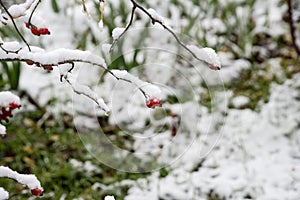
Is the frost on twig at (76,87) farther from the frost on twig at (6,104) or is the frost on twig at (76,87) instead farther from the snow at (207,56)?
the snow at (207,56)

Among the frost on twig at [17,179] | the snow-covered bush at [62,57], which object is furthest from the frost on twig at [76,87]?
the frost on twig at [17,179]

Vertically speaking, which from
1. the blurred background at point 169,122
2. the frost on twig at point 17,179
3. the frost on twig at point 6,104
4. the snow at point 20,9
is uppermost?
the blurred background at point 169,122

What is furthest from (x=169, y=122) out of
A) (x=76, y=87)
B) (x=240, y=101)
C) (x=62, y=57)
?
(x=62, y=57)

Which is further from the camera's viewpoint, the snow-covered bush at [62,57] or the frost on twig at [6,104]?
the frost on twig at [6,104]

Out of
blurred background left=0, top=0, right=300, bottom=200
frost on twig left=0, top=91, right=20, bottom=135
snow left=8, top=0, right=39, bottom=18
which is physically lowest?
frost on twig left=0, top=91, right=20, bottom=135

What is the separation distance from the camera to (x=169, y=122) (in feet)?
9.69

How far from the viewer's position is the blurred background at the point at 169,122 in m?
2.46

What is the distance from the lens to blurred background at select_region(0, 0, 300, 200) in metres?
2.46

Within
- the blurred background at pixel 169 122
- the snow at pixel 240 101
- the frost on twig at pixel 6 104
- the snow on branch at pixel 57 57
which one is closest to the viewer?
the snow on branch at pixel 57 57

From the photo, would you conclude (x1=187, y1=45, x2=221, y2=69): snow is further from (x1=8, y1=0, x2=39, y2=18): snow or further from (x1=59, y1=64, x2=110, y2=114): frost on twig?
(x1=8, y1=0, x2=39, y2=18): snow

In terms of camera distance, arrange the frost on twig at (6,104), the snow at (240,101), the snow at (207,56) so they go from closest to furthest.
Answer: the snow at (207,56) < the frost on twig at (6,104) < the snow at (240,101)

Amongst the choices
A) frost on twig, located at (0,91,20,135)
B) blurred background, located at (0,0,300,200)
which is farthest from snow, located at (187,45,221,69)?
blurred background, located at (0,0,300,200)

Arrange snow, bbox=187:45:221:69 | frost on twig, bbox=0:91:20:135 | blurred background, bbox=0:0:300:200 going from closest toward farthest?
snow, bbox=187:45:221:69 → frost on twig, bbox=0:91:20:135 → blurred background, bbox=0:0:300:200

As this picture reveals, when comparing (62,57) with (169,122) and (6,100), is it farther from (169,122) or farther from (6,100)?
(169,122)
